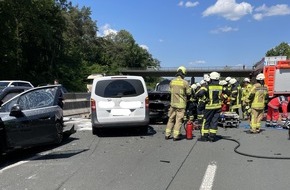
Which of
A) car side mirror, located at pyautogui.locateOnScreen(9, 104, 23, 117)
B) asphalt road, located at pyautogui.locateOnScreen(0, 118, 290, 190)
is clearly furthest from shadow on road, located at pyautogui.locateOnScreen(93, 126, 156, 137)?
car side mirror, located at pyautogui.locateOnScreen(9, 104, 23, 117)

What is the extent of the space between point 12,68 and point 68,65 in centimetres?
1828

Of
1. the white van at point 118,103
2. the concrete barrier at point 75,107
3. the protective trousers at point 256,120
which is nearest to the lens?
the white van at point 118,103

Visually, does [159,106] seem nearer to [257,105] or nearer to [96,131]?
[96,131]

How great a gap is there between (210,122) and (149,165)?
3.75m

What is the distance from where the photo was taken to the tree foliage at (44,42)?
150 ft

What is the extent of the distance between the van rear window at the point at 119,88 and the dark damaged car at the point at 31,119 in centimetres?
196

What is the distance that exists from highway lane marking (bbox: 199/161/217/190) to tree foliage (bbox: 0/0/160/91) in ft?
127

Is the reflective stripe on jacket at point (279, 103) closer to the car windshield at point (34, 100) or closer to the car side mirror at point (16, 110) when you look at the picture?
the car windshield at point (34, 100)

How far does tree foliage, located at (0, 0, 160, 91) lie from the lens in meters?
45.7

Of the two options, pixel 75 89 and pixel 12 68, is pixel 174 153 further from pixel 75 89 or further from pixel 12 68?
pixel 75 89

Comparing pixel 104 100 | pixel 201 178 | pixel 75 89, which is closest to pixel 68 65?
pixel 75 89

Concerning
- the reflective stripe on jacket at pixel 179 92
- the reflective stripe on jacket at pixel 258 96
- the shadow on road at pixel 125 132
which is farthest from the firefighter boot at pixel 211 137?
the reflective stripe on jacket at pixel 258 96

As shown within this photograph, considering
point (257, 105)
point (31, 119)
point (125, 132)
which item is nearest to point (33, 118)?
point (31, 119)

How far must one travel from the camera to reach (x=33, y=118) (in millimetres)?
9273
